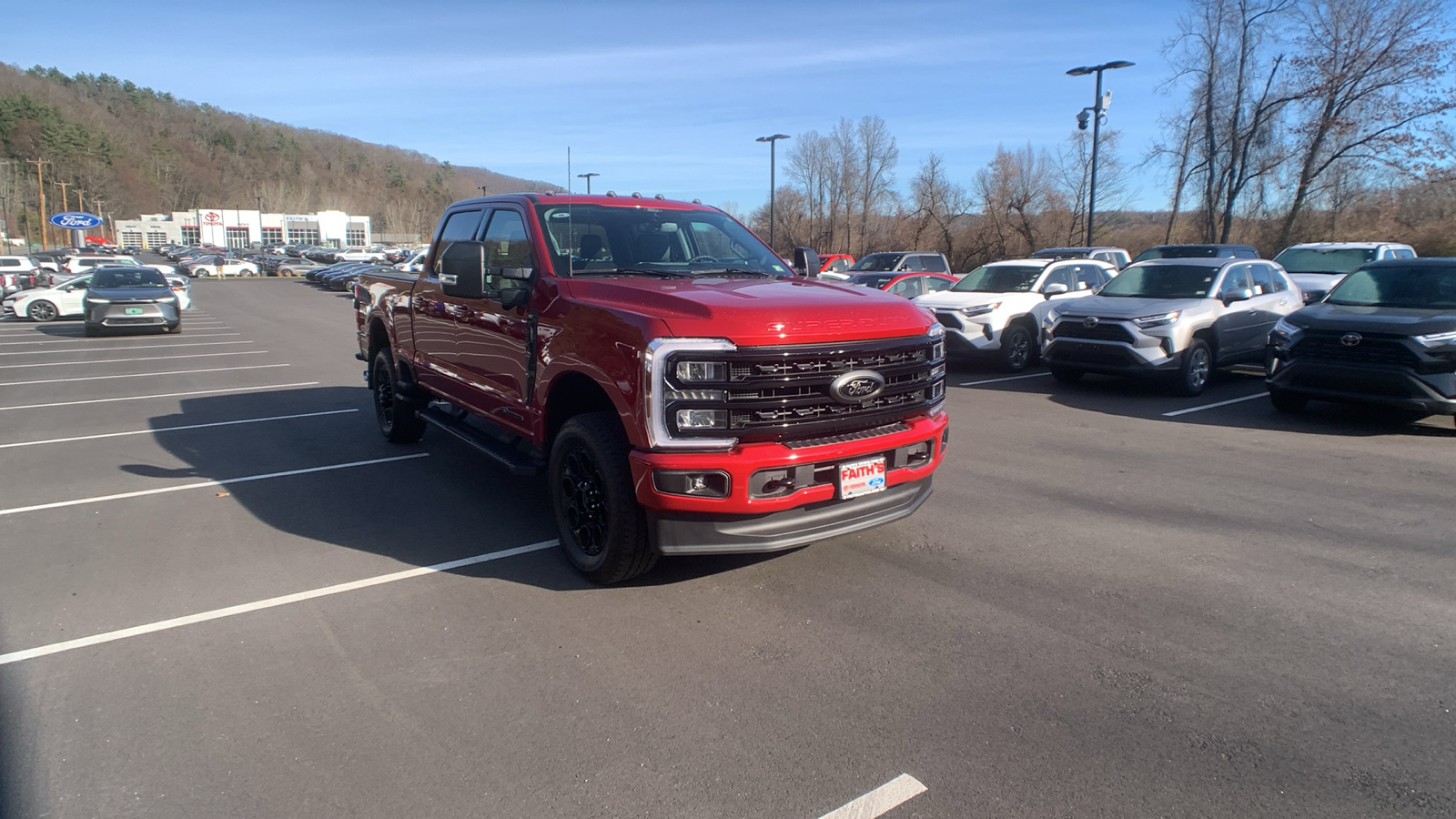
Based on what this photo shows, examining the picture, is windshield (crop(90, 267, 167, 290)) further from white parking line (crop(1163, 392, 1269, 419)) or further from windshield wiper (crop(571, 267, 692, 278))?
white parking line (crop(1163, 392, 1269, 419))

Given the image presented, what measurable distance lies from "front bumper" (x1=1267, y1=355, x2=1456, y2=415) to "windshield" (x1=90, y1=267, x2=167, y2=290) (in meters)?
22.9

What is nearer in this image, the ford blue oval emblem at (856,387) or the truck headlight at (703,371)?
the truck headlight at (703,371)

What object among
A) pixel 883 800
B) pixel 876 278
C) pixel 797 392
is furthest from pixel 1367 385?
pixel 876 278

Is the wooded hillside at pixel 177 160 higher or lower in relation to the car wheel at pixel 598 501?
higher

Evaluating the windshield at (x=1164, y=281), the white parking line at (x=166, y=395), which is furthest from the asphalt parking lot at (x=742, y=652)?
the windshield at (x=1164, y=281)

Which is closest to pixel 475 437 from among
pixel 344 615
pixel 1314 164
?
pixel 344 615

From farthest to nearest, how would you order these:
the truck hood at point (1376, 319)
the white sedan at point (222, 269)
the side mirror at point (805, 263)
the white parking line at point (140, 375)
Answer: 1. the white sedan at point (222, 269)
2. the white parking line at point (140, 375)
3. the truck hood at point (1376, 319)
4. the side mirror at point (805, 263)

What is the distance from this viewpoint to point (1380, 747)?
3072 mm

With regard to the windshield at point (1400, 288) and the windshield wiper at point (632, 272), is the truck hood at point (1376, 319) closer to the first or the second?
the windshield at point (1400, 288)

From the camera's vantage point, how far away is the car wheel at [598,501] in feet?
13.8

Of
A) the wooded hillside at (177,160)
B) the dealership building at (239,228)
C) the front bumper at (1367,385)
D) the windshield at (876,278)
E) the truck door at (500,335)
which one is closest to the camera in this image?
the truck door at (500,335)

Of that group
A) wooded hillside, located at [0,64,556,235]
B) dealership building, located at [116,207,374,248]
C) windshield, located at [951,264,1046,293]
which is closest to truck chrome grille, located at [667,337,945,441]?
windshield, located at [951,264,1046,293]

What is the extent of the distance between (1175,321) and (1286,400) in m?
1.72

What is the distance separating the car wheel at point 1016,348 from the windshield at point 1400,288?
4.52 m
